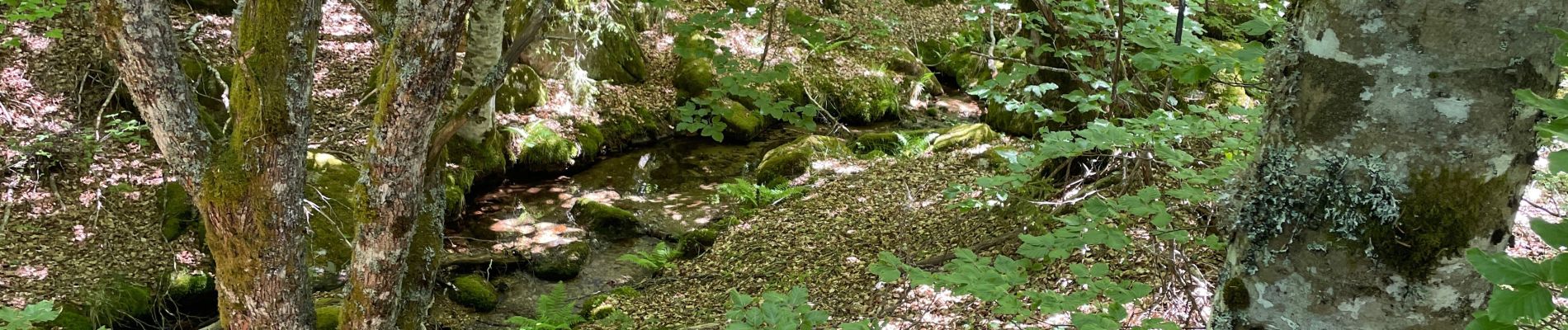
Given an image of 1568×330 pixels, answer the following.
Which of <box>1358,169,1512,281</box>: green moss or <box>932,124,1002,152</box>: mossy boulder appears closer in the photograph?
<box>1358,169,1512,281</box>: green moss

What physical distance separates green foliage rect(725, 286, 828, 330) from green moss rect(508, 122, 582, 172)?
6.86 meters

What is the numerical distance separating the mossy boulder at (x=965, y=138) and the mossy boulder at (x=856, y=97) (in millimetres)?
2549

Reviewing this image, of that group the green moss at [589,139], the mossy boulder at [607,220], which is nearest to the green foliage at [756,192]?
the mossy boulder at [607,220]

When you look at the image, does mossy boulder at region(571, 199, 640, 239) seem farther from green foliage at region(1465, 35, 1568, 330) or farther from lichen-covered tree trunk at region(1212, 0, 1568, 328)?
green foliage at region(1465, 35, 1568, 330)

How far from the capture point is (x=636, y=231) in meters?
7.91

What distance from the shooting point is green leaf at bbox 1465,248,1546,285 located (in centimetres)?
108

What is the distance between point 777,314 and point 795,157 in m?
6.67

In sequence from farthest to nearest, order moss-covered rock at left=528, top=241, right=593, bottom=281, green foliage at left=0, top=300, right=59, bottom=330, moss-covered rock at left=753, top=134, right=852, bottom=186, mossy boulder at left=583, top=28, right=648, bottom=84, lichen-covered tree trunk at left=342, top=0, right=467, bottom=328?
mossy boulder at left=583, top=28, right=648, bottom=84 → moss-covered rock at left=753, top=134, right=852, bottom=186 → moss-covered rock at left=528, top=241, right=593, bottom=281 → lichen-covered tree trunk at left=342, top=0, right=467, bottom=328 → green foliage at left=0, top=300, right=59, bottom=330

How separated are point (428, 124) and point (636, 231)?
425 cm

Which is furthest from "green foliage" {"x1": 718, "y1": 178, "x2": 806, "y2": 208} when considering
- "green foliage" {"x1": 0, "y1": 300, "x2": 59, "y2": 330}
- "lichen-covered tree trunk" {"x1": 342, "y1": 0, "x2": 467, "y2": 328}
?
"green foliage" {"x1": 0, "y1": 300, "x2": 59, "y2": 330}

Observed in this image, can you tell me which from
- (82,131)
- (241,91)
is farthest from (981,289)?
(82,131)

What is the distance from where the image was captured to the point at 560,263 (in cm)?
698

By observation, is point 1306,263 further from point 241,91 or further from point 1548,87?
point 241,91

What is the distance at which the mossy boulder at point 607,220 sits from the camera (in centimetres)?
784
